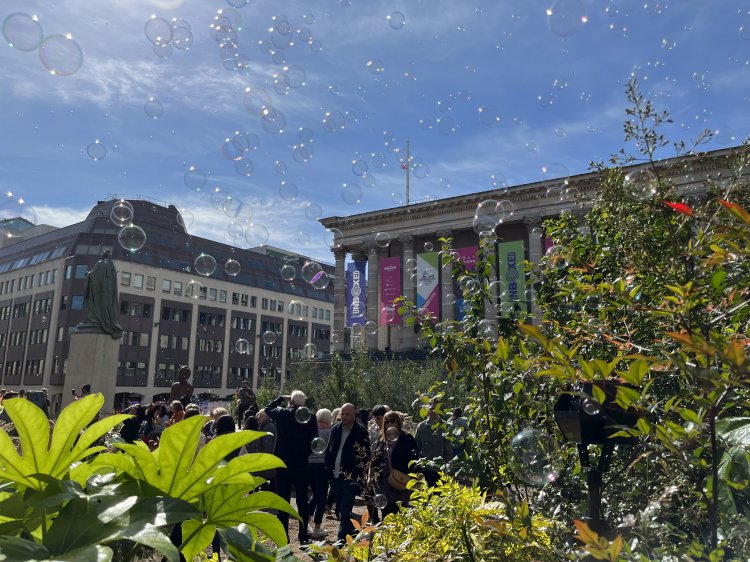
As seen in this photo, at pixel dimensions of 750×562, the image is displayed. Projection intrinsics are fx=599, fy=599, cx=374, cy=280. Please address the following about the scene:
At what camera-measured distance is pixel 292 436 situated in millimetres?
Result: 8938

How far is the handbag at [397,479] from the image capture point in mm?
7789

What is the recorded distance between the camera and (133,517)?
1112mm

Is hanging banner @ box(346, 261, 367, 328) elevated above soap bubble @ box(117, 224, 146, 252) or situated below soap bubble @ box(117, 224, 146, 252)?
above

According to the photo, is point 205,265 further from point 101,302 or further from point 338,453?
point 338,453

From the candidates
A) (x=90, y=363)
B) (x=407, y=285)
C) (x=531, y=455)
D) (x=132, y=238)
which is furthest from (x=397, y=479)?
(x=407, y=285)

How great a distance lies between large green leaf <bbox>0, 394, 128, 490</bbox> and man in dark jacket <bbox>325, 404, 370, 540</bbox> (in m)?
7.04

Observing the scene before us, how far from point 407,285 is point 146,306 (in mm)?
32056

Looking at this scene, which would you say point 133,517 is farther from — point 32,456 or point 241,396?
point 241,396

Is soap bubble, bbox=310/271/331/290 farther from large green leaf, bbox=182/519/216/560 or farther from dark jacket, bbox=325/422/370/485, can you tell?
large green leaf, bbox=182/519/216/560

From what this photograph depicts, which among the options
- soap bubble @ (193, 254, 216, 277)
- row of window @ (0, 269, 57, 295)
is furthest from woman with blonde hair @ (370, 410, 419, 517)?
row of window @ (0, 269, 57, 295)

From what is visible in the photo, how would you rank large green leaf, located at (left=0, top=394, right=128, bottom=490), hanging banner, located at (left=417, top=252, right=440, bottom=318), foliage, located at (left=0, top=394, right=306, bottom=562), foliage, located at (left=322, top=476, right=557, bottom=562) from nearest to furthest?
foliage, located at (left=0, top=394, right=306, bottom=562) < large green leaf, located at (left=0, top=394, right=128, bottom=490) < foliage, located at (left=322, top=476, right=557, bottom=562) < hanging banner, located at (left=417, top=252, right=440, bottom=318)

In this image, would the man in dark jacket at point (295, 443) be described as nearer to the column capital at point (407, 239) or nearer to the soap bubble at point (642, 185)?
the soap bubble at point (642, 185)

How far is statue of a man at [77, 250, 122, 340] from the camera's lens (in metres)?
16.6

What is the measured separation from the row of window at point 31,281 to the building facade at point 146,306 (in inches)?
4.7
